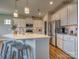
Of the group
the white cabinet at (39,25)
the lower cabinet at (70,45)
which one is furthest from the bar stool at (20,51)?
the white cabinet at (39,25)

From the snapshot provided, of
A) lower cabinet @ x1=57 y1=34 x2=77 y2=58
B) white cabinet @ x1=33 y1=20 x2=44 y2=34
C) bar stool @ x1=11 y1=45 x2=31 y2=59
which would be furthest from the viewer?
white cabinet @ x1=33 y1=20 x2=44 y2=34

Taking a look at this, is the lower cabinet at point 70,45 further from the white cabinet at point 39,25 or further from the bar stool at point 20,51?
the white cabinet at point 39,25

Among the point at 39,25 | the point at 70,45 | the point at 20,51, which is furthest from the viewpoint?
the point at 39,25

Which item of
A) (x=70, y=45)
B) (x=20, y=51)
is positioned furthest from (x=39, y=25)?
(x=20, y=51)

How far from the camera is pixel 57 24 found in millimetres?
6238

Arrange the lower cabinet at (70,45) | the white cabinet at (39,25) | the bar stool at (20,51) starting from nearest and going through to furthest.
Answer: the bar stool at (20,51) → the lower cabinet at (70,45) → the white cabinet at (39,25)

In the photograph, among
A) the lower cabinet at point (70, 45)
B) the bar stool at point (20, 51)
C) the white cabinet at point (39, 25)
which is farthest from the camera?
the white cabinet at point (39, 25)

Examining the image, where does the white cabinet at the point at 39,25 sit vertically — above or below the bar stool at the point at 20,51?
above

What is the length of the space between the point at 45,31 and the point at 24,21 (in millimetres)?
1879

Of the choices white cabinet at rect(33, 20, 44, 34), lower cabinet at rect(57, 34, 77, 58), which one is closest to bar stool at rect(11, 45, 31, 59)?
lower cabinet at rect(57, 34, 77, 58)

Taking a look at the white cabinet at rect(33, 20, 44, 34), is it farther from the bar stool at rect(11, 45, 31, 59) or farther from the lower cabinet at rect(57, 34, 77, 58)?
the bar stool at rect(11, 45, 31, 59)

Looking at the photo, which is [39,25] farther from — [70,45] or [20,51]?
[20,51]

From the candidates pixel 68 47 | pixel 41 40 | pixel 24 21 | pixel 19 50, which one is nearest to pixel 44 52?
pixel 41 40

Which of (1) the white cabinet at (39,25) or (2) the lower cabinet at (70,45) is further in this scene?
(1) the white cabinet at (39,25)
